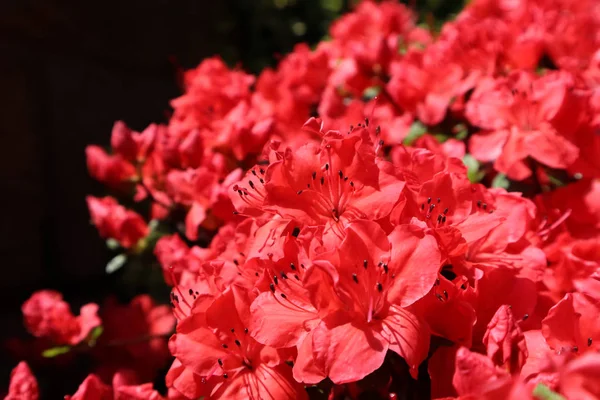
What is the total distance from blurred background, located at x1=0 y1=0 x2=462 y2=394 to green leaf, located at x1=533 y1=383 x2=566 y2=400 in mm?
1698

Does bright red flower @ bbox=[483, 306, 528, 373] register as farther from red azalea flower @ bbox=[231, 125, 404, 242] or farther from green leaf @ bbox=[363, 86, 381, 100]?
green leaf @ bbox=[363, 86, 381, 100]

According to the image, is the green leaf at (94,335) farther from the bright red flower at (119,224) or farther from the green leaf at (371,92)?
the green leaf at (371,92)

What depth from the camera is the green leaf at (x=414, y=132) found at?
1475 millimetres

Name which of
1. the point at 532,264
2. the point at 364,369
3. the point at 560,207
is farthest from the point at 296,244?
the point at 560,207

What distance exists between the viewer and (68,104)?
98.0 inches

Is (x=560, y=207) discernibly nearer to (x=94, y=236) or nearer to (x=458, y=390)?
(x=458, y=390)

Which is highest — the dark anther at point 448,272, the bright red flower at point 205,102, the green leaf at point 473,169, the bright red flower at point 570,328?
the bright red flower at point 205,102

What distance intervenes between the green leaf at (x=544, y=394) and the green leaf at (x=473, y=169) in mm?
733

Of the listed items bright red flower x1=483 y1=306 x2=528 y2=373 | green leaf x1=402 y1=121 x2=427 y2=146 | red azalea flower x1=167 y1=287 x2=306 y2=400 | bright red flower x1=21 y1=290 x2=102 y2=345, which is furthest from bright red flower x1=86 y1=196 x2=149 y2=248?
bright red flower x1=483 y1=306 x2=528 y2=373

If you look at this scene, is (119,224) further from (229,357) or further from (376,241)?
(376,241)

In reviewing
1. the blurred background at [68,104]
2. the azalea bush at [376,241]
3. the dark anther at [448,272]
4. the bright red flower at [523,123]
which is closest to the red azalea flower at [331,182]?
the azalea bush at [376,241]

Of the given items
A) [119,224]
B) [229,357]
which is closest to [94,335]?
[119,224]

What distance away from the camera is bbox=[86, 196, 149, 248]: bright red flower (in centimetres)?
138

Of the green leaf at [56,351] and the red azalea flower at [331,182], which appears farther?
the green leaf at [56,351]
